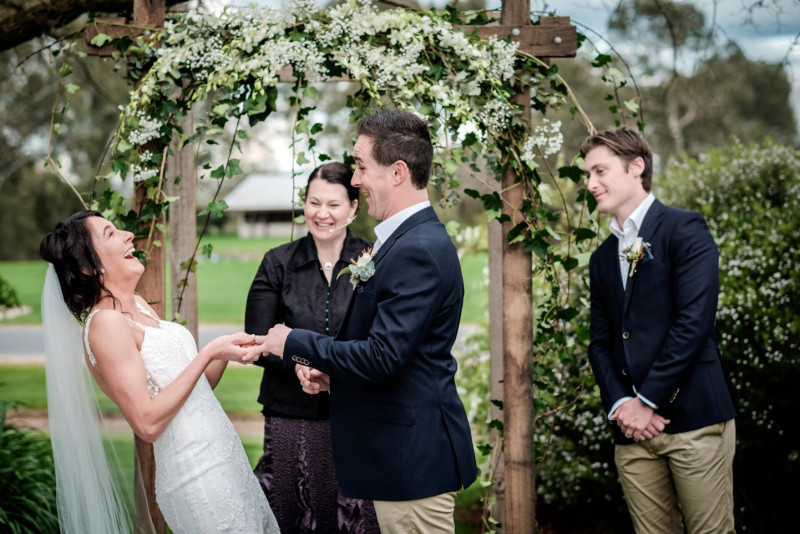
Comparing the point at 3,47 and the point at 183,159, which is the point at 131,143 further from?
the point at 3,47

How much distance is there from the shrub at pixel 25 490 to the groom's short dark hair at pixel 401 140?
2786 mm

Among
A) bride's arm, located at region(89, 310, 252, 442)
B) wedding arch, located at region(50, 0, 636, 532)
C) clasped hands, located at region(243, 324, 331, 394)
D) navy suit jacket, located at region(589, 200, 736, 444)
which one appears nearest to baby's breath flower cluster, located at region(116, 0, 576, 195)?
wedding arch, located at region(50, 0, 636, 532)

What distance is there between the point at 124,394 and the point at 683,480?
6.85 feet

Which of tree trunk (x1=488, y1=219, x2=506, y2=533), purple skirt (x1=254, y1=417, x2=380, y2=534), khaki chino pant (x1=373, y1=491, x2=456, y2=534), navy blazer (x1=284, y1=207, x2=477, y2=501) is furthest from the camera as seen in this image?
tree trunk (x1=488, y1=219, x2=506, y2=533)

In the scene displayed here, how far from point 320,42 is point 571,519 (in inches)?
135

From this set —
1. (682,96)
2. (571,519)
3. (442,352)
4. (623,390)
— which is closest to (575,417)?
(571,519)

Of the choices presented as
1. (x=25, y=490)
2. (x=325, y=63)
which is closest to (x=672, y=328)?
(x=325, y=63)

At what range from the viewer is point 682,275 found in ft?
8.97

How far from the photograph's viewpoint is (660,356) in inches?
108

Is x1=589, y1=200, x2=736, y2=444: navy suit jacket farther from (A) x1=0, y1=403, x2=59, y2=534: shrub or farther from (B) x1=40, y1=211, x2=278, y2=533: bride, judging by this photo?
(A) x1=0, y1=403, x2=59, y2=534: shrub

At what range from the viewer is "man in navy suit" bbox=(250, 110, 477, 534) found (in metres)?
2.22

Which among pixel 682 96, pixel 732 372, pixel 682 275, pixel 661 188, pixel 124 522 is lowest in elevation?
pixel 124 522

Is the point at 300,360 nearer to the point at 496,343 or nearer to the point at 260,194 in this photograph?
the point at 496,343

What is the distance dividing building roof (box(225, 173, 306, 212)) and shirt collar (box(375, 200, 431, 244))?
106 ft
